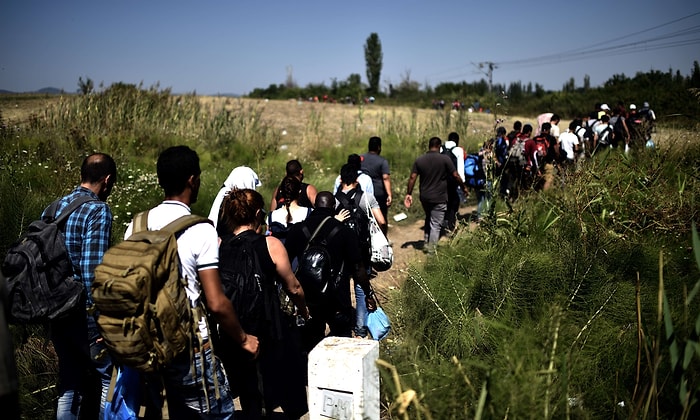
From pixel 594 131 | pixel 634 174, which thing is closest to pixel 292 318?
pixel 634 174

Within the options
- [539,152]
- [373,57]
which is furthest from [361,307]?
[373,57]

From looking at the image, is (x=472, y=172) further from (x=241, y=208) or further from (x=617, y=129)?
(x=241, y=208)

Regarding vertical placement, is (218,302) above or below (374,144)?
below

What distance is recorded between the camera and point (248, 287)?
299cm

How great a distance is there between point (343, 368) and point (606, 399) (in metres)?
1.60

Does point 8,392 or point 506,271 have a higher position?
point 8,392

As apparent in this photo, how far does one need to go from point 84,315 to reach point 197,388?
105 cm

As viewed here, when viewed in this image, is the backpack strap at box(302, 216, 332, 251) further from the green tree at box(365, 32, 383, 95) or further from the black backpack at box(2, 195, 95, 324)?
the green tree at box(365, 32, 383, 95)

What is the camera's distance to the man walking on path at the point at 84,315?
305 cm

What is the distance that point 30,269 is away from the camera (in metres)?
2.87

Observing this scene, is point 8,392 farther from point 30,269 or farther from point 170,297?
point 30,269

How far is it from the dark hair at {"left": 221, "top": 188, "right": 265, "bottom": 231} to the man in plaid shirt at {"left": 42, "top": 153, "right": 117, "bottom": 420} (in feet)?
2.32

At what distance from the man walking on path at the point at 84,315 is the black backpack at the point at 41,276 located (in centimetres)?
6

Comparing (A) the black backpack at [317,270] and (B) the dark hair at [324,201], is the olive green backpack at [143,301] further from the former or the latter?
(B) the dark hair at [324,201]
